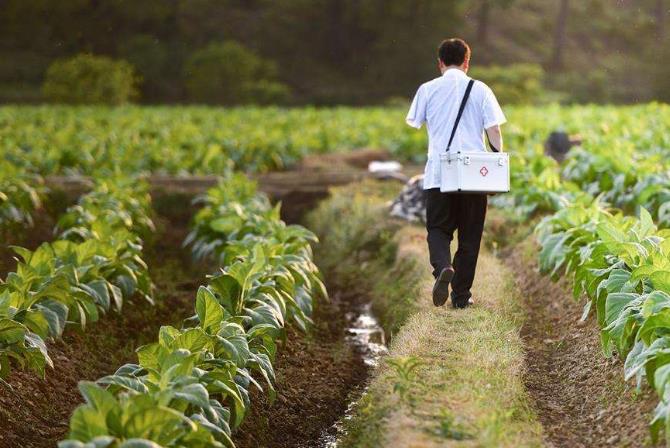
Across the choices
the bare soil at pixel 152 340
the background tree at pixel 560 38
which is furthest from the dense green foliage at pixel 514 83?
the bare soil at pixel 152 340

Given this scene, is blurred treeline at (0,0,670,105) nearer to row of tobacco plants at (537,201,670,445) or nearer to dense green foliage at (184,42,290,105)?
dense green foliage at (184,42,290,105)

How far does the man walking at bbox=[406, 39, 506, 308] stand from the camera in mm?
7062

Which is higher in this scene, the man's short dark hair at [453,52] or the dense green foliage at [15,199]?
the man's short dark hair at [453,52]

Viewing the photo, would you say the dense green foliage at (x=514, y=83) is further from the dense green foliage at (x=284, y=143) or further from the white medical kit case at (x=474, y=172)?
the white medical kit case at (x=474, y=172)

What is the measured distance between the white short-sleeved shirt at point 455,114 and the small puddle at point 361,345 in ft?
4.84

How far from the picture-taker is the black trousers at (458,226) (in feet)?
23.6

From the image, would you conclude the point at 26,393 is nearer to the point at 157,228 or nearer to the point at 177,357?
the point at 177,357

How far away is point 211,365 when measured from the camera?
553 centimetres

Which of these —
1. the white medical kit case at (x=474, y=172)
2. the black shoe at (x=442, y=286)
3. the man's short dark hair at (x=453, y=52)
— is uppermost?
the man's short dark hair at (x=453, y=52)

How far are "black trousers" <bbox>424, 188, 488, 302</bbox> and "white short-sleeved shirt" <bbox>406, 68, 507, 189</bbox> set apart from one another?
0.63 feet

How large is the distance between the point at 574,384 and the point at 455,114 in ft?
6.20

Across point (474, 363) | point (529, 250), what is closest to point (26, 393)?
point (474, 363)

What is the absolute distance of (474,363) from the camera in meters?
5.92

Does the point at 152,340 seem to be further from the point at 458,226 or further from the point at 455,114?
the point at 455,114
